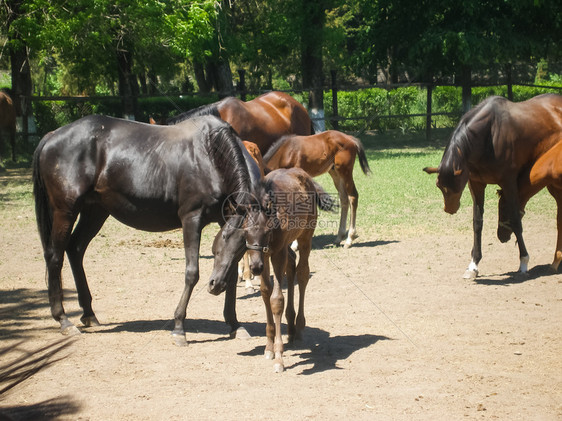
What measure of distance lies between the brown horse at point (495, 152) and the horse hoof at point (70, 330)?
4510mm

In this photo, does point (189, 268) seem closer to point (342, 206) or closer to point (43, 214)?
point (43, 214)

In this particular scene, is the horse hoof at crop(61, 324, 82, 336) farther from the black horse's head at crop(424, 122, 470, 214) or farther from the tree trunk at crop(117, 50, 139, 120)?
the tree trunk at crop(117, 50, 139, 120)

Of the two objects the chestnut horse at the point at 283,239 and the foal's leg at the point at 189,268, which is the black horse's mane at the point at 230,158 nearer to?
the chestnut horse at the point at 283,239

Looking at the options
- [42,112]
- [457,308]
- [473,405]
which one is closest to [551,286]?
[457,308]

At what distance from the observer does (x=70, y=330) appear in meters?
6.71

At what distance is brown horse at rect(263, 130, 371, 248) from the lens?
1045 cm

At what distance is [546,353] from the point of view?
574cm

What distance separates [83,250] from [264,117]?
490cm

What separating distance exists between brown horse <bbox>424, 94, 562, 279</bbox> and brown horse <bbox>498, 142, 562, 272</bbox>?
0.10m

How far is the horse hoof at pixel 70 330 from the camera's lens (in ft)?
22.0

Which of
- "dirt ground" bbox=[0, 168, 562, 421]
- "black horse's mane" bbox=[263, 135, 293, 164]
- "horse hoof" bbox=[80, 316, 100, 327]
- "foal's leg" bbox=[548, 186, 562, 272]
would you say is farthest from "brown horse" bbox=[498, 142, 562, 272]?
"horse hoof" bbox=[80, 316, 100, 327]

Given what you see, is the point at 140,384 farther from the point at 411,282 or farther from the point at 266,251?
the point at 411,282

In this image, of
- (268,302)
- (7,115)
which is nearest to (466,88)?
(7,115)

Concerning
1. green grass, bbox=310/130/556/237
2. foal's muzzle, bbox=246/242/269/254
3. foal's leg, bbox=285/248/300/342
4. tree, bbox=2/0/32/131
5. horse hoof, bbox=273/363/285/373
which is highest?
tree, bbox=2/0/32/131
